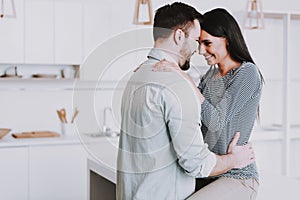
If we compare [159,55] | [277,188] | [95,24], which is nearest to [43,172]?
[95,24]

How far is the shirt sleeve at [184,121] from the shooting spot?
1.75 metres

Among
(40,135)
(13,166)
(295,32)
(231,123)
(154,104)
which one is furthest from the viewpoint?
Result: (295,32)

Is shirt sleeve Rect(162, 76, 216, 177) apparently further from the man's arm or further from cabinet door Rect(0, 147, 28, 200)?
cabinet door Rect(0, 147, 28, 200)

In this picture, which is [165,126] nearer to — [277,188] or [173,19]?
[173,19]

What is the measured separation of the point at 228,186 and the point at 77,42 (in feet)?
9.41

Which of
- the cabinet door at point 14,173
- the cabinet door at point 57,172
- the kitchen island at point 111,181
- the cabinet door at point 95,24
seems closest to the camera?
the kitchen island at point 111,181

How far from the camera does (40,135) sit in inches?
178

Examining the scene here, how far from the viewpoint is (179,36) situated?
5.92ft

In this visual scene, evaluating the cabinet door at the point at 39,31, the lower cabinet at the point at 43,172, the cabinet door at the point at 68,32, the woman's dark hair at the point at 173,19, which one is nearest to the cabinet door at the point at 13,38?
the cabinet door at the point at 39,31

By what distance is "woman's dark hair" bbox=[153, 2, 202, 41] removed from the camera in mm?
1810

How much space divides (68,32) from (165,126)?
9.74ft

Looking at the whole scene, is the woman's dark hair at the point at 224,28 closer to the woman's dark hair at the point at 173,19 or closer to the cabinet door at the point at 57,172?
the woman's dark hair at the point at 173,19

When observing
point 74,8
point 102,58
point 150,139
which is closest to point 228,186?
point 150,139

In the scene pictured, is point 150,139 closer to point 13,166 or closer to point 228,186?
point 228,186
